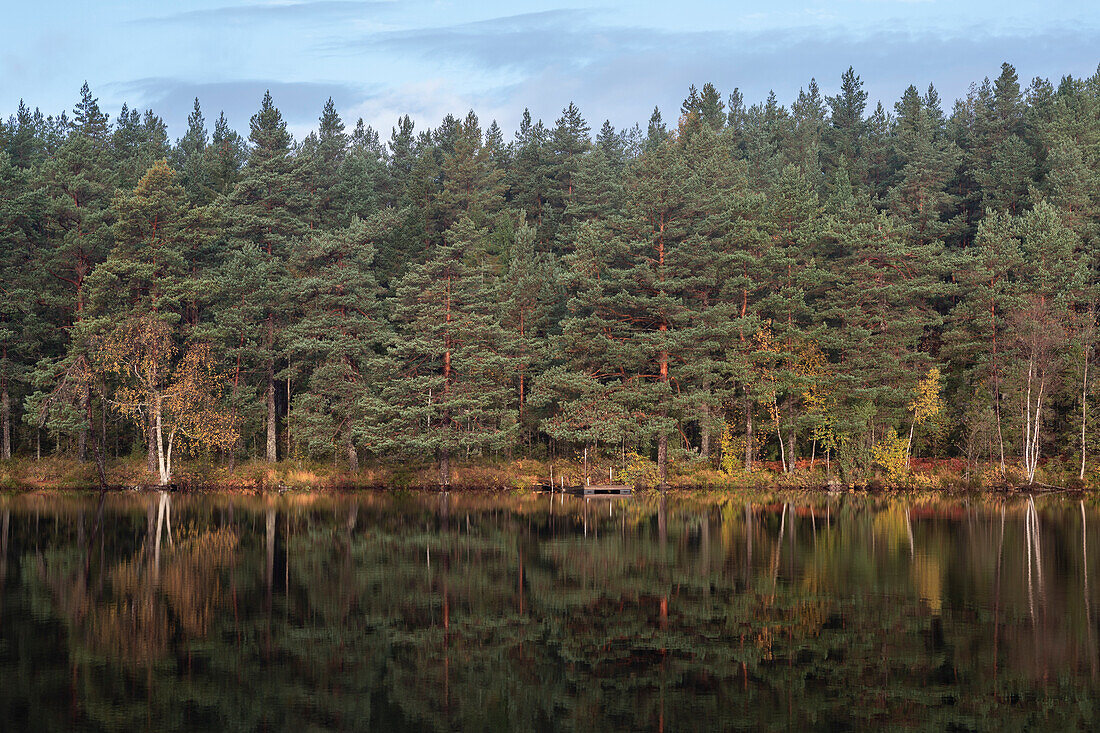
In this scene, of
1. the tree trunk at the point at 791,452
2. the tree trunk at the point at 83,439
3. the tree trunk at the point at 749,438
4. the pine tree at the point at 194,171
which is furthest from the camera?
the pine tree at the point at 194,171

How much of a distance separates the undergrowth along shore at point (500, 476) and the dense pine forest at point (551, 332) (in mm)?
847

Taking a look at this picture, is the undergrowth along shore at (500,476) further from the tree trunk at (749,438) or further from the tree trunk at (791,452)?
the tree trunk at (749,438)

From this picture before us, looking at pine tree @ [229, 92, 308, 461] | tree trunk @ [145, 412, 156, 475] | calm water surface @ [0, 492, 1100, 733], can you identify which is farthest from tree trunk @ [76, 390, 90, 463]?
calm water surface @ [0, 492, 1100, 733]

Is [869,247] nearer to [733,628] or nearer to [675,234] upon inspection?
[675,234]

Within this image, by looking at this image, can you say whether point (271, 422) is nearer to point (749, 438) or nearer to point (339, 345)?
point (339, 345)

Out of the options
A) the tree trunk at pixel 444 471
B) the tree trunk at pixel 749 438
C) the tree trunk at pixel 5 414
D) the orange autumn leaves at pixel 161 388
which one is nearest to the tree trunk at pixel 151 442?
the orange autumn leaves at pixel 161 388

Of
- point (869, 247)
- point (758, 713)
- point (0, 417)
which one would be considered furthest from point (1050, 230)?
point (0, 417)

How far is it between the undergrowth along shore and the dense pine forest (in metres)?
0.85

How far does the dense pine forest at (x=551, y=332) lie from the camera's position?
55.3m

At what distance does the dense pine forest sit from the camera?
55281mm

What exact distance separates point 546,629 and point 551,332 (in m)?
47.9

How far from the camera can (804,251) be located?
61844 mm

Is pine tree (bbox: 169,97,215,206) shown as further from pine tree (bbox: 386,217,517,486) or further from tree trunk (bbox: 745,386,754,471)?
tree trunk (bbox: 745,386,754,471)

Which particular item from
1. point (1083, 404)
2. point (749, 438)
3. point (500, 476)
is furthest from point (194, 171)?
point (1083, 404)
